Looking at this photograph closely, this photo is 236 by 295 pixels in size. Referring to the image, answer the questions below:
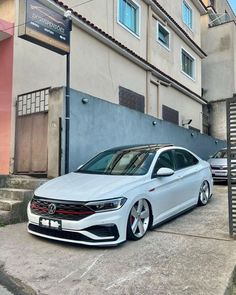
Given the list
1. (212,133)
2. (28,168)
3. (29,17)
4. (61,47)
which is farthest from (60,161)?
(212,133)

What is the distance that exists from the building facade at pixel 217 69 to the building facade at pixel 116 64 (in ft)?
6.08

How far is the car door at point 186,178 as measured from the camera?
7.44 meters

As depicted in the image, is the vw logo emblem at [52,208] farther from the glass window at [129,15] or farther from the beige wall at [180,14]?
the beige wall at [180,14]

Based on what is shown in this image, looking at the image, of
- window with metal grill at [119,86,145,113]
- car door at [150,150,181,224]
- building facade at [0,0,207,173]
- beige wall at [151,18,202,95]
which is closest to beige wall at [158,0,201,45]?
building facade at [0,0,207,173]

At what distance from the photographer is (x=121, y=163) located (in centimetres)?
700

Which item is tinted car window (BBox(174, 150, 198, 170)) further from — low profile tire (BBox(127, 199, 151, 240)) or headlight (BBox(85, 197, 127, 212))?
headlight (BBox(85, 197, 127, 212))

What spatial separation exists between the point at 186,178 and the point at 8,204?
3.66 metres

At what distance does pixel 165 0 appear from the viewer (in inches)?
720

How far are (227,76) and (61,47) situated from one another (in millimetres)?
17888

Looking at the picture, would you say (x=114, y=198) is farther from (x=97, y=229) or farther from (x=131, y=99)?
(x=131, y=99)

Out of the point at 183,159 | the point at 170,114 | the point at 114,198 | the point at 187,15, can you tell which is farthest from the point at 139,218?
the point at 187,15

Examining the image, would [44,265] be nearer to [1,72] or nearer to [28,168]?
[28,168]

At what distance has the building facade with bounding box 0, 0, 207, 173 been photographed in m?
9.75

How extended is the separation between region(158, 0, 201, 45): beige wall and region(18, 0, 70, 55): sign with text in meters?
10.1
